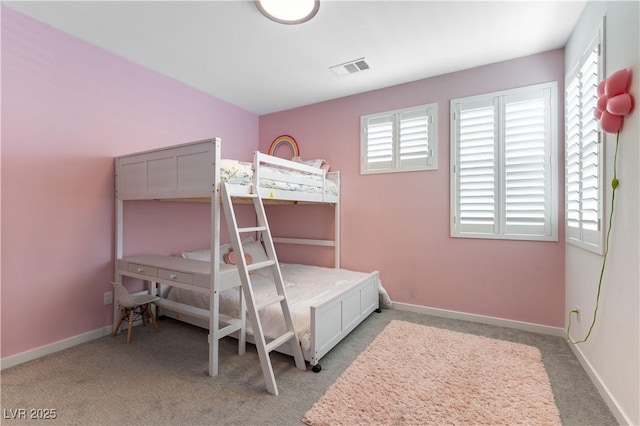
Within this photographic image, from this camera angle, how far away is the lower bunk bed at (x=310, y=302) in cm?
209

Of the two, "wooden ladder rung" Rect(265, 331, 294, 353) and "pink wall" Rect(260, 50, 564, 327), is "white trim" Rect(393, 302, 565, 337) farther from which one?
"wooden ladder rung" Rect(265, 331, 294, 353)

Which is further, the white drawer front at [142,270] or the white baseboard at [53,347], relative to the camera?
the white drawer front at [142,270]

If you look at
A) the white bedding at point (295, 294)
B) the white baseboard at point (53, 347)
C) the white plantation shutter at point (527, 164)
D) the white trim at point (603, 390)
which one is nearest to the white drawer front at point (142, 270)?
the white bedding at point (295, 294)

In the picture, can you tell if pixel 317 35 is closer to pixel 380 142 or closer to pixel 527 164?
pixel 380 142

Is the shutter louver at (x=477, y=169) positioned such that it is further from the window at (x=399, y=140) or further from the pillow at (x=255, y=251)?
the pillow at (x=255, y=251)

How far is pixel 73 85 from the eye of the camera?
2400 millimetres

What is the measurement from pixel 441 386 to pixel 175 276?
202 cm

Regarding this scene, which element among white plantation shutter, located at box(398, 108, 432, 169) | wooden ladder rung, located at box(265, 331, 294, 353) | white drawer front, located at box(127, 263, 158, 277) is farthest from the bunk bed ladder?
white plantation shutter, located at box(398, 108, 432, 169)

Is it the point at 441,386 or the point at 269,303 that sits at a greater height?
the point at 269,303

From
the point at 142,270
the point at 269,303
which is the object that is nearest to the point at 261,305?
the point at 269,303

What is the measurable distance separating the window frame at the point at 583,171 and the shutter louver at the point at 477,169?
0.56m

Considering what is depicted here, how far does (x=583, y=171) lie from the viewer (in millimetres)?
2080

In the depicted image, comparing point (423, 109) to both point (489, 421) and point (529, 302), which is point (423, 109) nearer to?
point (529, 302)

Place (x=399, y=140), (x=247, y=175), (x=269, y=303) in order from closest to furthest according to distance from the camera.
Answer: (x=269, y=303) → (x=247, y=175) → (x=399, y=140)
